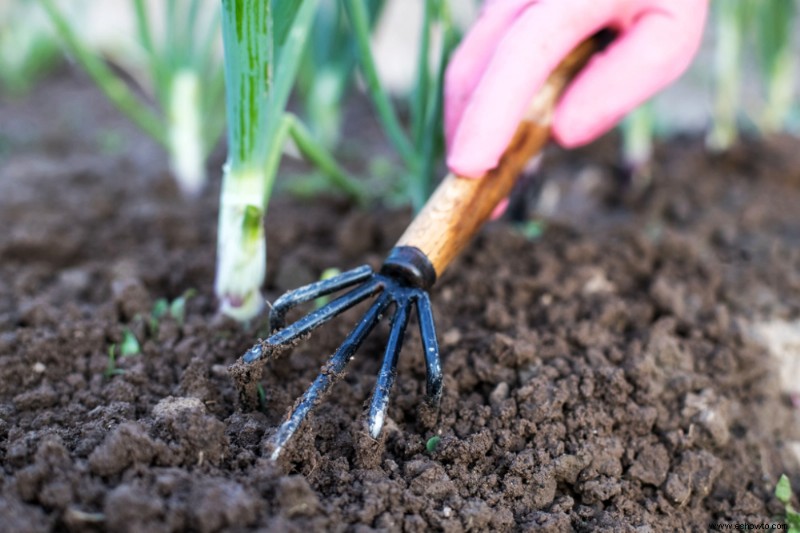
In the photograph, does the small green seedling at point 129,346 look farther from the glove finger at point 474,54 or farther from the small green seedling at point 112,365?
the glove finger at point 474,54

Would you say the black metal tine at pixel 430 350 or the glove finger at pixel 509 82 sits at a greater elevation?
the glove finger at pixel 509 82

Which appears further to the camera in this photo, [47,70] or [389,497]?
[47,70]

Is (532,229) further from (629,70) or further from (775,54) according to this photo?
(775,54)

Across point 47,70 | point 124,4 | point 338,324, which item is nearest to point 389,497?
point 338,324

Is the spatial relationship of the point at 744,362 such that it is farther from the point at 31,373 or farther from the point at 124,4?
the point at 124,4

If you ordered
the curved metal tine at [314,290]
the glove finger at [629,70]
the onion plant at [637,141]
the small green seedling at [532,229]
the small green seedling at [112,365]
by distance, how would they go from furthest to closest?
the onion plant at [637,141], the small green seedling at [532,229], the glove finger at [629,70], the small green seedling at [112,365], the curved metal tine at [314,290]

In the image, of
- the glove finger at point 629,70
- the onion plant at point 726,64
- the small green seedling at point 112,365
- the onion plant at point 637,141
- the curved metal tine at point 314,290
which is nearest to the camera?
the curved metal tine at point 314,290

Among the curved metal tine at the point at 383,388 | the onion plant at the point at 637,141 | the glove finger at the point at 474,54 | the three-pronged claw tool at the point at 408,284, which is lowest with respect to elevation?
the onion plant at the point at 637,141

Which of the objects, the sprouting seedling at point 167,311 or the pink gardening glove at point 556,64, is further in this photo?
the sprouting seedling at point 167,311

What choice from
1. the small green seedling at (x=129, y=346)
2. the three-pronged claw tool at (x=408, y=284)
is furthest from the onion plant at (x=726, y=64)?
the small green seedling at (x=129, y=346)
